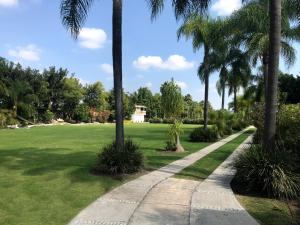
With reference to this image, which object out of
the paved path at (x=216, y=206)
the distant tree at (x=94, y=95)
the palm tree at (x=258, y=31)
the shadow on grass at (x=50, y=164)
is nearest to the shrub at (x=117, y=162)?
the shadow on grass at (x=50, y=164)

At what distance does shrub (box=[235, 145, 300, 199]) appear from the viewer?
368 inches

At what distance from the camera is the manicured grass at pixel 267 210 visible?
24.9ft

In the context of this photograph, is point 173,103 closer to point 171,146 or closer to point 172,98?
point 172,98

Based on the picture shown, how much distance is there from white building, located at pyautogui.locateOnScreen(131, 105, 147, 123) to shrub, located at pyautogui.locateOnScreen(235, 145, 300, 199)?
9093 centimetres

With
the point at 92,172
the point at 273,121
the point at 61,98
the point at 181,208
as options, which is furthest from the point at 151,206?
the point at 61,98

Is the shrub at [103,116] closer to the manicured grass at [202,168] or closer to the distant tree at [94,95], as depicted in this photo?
the distant tree at [94,95]

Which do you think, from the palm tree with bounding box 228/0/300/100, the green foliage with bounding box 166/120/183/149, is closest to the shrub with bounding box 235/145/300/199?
the green foliage with bounding box 166/120/183/149

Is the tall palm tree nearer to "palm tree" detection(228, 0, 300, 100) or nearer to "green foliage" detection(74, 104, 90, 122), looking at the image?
"palm tree" detection(228, 0, 300, 100)

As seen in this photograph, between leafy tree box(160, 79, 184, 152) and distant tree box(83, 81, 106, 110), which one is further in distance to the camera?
distant tree box(83, 81, 106, 110)

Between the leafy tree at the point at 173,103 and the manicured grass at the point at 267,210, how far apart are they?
9984 millimetres

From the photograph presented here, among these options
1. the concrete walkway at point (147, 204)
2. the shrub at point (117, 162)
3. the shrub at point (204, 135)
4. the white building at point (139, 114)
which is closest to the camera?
the concrete walkway at point (147, 204)

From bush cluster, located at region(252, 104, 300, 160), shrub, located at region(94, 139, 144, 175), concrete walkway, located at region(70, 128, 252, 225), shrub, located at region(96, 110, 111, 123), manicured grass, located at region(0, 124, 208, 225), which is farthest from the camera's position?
shrub, located at region(96, 110, 111, 123)

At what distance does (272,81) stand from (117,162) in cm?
451

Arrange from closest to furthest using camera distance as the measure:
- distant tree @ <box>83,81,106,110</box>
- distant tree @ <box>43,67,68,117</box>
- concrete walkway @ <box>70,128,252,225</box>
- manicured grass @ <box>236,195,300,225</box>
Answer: concrete walkway @ <box>70,128,252,225</box> → manicured grass @ <box>236,195,300,225</box> → distant tree @ <box>43,67,68,117</box> → distant tree @ <box>83,81,106,110</box>
